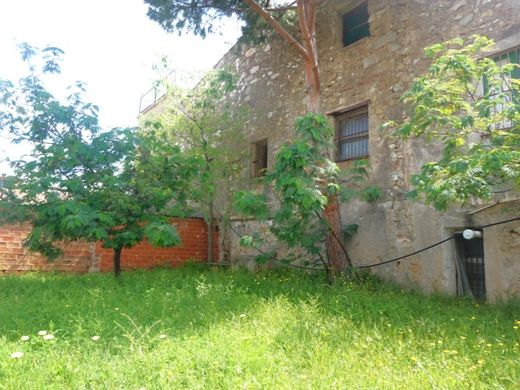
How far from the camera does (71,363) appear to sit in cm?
304

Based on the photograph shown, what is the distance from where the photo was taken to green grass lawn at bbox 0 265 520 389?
9.16 ft

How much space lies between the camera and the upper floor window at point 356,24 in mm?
8236

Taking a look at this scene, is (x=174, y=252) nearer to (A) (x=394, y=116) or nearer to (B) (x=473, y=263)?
(A) (x=394, y=116)

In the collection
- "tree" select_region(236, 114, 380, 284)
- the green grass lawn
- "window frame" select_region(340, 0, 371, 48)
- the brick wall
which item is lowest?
the green grass lawn

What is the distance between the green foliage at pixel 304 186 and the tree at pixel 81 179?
1731 millimetres

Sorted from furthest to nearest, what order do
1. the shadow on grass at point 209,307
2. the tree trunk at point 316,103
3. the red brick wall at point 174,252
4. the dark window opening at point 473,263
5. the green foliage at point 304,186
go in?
the red brick wall at point 174,252 < the tree trunk at point 316,103 < the dark window opening at point 473,263 < the green foliage at point 304,186 < the shadow on grass at point 209,307

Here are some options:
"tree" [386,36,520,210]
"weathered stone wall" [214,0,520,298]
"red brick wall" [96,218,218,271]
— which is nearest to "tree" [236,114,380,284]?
"weathered stone wall" [214,0,520,298]

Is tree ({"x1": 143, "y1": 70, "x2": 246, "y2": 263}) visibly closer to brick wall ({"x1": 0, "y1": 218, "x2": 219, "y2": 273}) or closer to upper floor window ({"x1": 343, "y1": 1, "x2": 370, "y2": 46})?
brick wall ({"x1": 0, "y1": 218, "x2": 219, "y2": 273})

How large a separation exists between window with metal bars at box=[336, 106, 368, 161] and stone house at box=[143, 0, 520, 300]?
0.07 feet

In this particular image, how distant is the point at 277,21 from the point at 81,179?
520 centimetres

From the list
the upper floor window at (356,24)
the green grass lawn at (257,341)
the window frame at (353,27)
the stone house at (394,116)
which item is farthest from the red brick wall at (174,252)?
the upper floor window at (356,24)

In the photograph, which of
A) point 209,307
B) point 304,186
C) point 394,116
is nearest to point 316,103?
point 394,116

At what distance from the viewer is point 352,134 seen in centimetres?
794

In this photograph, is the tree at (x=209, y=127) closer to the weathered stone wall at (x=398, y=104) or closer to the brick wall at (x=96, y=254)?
the brick wall at (x=96, y=254)
